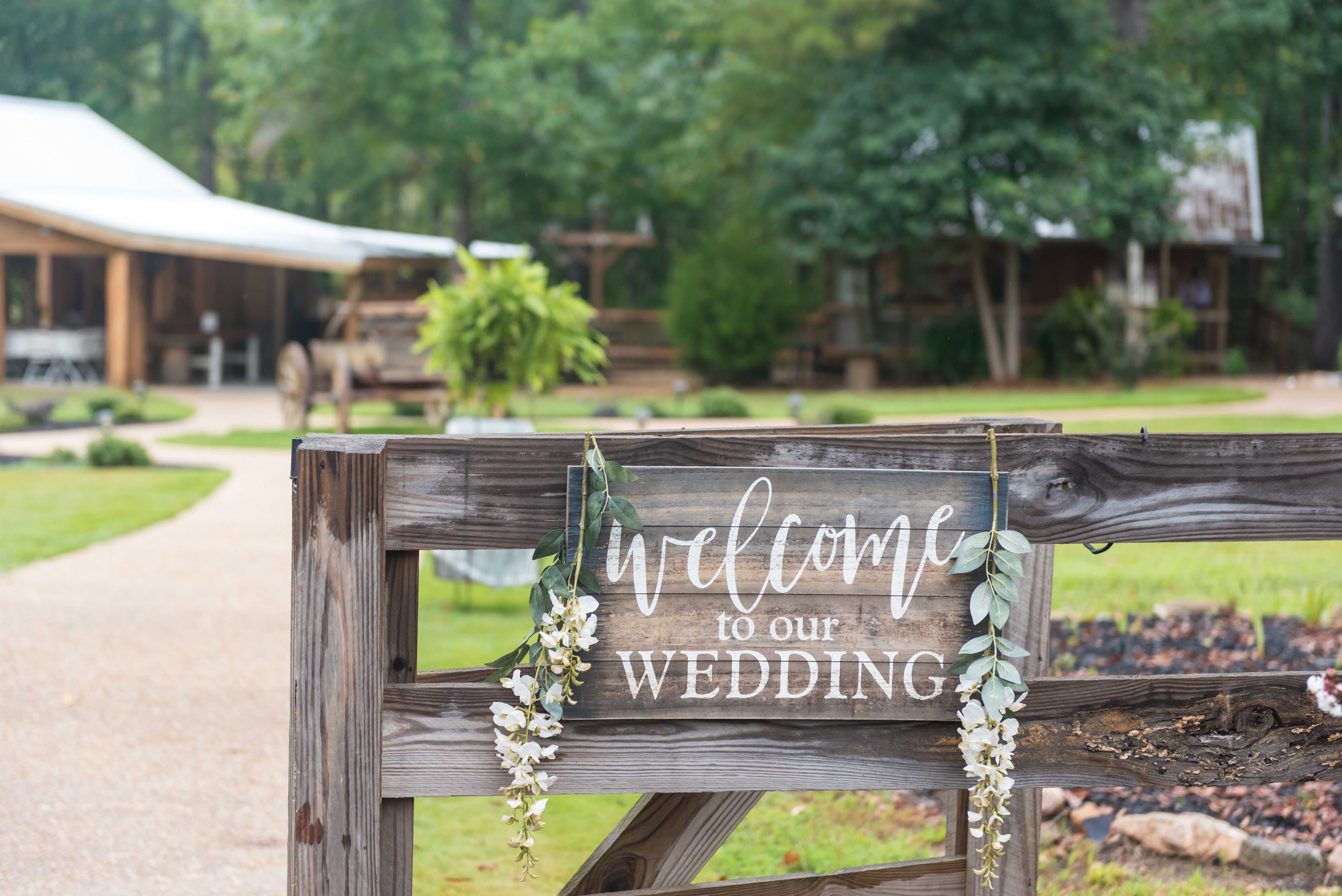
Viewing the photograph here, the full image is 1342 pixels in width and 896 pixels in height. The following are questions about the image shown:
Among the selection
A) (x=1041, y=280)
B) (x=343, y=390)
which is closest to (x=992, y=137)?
(x=1041, y=280)

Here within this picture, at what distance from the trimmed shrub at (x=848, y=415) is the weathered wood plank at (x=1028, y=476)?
Result: 11563 mm

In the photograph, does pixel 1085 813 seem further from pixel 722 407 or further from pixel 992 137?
pixel 992 137

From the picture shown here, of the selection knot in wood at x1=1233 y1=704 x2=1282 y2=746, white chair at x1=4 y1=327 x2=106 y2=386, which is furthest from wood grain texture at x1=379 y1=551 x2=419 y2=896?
white chair at x1=4 y1=327 x2=106 y2=386

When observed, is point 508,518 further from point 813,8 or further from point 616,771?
point 813,8

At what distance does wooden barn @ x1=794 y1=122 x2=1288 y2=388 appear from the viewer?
945 inches

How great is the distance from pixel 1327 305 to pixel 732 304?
12.9 meters

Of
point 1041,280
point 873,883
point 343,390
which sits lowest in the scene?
point 873,883

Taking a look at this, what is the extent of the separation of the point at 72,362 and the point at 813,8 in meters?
13.6

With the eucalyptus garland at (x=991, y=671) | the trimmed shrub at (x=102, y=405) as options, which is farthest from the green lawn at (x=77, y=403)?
the eucalyptus garland at (x=991, y=671)

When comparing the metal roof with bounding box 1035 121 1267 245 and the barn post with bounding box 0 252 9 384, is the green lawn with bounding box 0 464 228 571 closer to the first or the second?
the barn post with bounding box 0 252 9 384

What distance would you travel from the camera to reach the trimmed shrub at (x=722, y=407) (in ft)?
54.3

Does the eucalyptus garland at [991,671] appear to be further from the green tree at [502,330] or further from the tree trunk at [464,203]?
the tree trunk at [464,203]

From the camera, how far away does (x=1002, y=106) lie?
65.8 ft

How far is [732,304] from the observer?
22.2 meters
